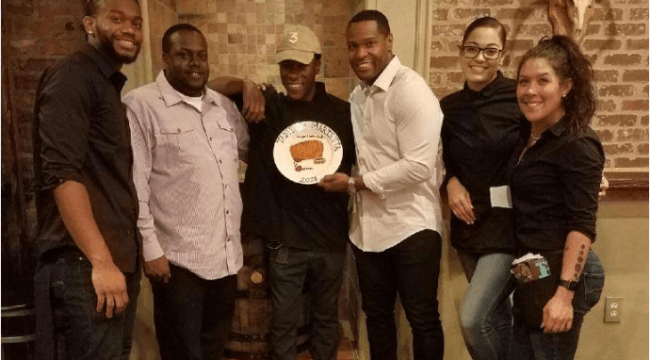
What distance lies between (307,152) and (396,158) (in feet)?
1.23

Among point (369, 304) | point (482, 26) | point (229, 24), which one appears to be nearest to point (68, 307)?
point (369, 304)

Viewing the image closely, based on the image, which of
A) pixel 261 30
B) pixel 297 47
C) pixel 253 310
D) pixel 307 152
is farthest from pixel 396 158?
pixel 261 30

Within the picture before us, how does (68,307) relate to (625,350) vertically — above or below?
above

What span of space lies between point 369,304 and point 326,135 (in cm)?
77

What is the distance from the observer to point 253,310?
2.32m

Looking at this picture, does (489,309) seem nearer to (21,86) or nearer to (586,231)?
(586,231)

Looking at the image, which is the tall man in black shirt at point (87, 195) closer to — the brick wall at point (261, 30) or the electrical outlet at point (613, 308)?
the brick wall at point (261, 30)

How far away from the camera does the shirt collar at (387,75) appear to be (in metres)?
2.03

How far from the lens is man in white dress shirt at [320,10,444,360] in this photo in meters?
1.96

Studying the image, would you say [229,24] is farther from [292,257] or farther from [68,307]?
[68,307]

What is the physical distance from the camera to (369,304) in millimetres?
2186

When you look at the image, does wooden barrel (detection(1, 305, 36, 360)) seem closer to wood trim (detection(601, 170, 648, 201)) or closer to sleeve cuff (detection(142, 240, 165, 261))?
sleeve cuff (detection(142, 240, 165, 261))

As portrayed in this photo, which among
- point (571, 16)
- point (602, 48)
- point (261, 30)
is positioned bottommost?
point (602, 48)

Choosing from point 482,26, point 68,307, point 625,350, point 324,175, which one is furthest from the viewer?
point 625,350
